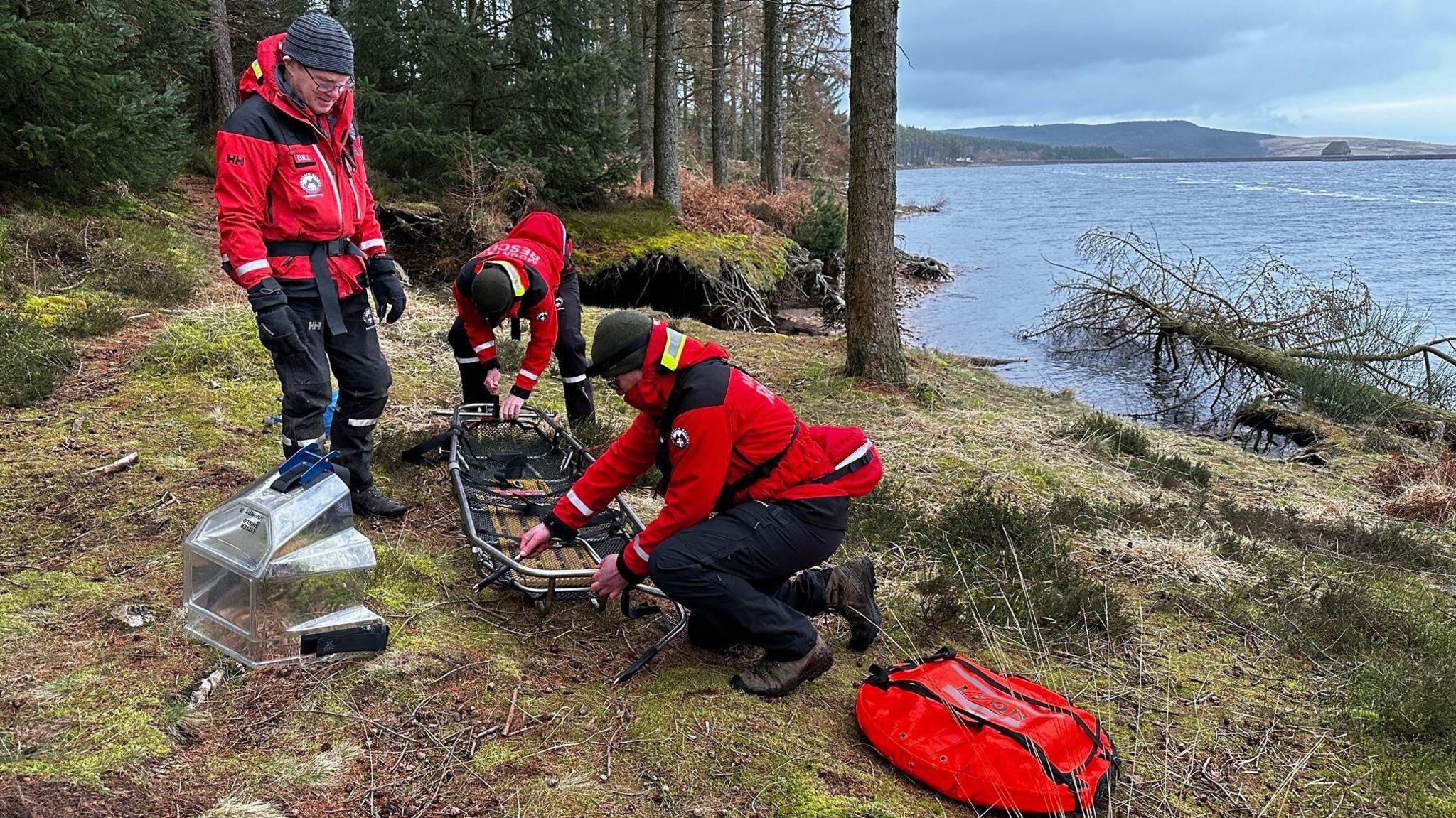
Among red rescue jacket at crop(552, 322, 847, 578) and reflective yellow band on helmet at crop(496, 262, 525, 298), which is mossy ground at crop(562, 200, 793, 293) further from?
red rescue jacket at crop(552, 322, 847, 578)

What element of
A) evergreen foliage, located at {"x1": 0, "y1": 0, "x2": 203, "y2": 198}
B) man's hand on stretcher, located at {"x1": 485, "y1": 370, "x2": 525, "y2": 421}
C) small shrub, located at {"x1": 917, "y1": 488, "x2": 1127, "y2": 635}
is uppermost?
evergreen foliage, located at {"x1": 0, "y1": 0, "x2": 203, "y2": 198}

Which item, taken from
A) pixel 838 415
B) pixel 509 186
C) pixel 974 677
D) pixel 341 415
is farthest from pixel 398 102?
pixel 974 677

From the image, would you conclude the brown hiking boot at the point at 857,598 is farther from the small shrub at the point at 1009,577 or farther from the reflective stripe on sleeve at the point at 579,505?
the reflective stripe on sleeve at the point at 579,505

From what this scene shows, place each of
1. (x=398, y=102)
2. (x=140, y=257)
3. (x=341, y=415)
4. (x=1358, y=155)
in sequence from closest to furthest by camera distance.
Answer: (x=341, y=415) → (x=140, y=257) → (x=398, y=102) → (x=1358, y=155)

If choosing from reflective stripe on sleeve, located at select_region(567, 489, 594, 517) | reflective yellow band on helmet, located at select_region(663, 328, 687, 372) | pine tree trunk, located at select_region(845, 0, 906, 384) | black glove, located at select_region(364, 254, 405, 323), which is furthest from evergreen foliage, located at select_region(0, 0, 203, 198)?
reflective yellow band on helmet, located at select_region(663, 328, 687, 372)

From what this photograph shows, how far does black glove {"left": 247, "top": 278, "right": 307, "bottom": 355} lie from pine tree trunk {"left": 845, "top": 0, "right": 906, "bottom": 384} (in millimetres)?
5415

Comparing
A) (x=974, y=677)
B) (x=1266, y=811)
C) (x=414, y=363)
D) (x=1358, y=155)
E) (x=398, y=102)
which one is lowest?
(x=1266, y=811)

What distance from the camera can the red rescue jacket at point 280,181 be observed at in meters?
3.78

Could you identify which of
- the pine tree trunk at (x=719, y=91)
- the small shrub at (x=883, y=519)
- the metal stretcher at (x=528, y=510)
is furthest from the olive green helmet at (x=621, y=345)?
the pine tree trunk at (x=719, y=91)

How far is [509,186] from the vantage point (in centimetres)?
1270

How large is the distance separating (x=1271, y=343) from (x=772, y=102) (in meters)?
12.8

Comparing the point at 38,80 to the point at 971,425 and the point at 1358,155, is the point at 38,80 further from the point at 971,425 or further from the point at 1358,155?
the point at 1358,155

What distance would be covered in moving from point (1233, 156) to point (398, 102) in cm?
15394

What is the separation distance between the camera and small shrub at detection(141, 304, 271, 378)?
6621 millimetres
